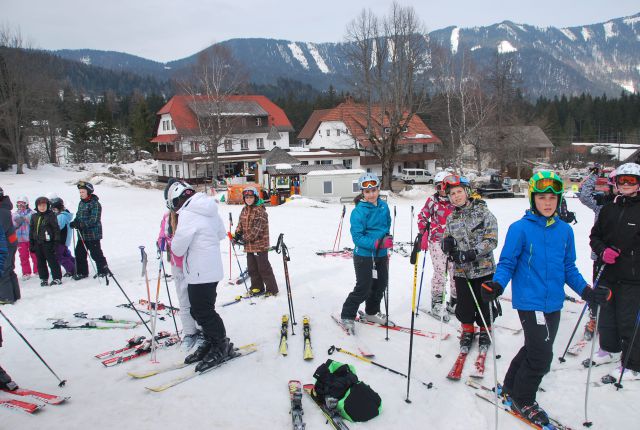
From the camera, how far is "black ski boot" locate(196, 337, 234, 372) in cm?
456

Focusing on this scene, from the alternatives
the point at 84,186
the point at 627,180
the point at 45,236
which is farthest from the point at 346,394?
the point at 45,236

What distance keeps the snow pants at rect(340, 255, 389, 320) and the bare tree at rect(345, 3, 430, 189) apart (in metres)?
28.0

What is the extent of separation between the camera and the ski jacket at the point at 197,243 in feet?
14.6

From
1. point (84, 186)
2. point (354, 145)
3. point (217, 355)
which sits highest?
point (354, 145)

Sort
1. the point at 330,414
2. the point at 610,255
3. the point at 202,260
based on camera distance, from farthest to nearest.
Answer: the point at 202,260
the point at 610,255
the point at 330,414

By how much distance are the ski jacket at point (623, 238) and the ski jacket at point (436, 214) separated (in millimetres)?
1998

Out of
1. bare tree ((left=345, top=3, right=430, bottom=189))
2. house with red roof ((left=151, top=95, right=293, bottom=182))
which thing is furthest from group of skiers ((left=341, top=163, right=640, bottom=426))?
house with red roof ((left=151, top=95, right=293, bottom=182))

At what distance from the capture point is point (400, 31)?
3303 cm

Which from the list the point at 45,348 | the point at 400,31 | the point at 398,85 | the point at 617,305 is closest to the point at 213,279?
the point at 45,348

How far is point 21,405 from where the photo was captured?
3852 millimetres

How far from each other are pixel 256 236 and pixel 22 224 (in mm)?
5674

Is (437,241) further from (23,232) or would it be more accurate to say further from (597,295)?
(23,232)

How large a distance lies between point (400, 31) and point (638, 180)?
105 feet

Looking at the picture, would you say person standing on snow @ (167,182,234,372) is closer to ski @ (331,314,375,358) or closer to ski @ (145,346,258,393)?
ski @ (145,346,258,393)
